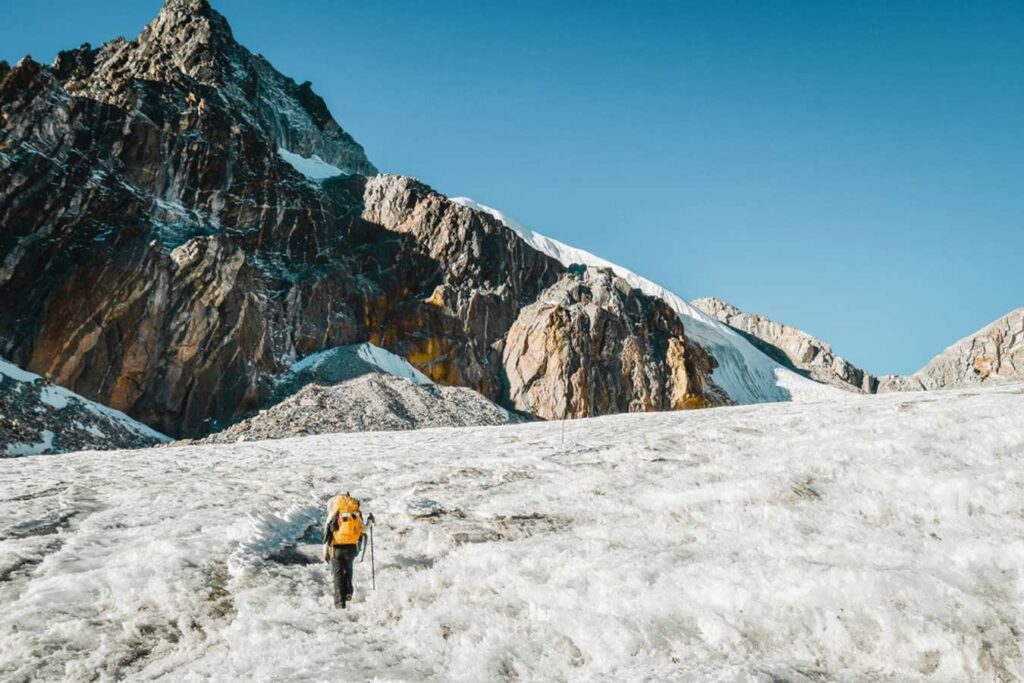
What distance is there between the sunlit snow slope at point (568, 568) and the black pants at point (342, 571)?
0.28 meters

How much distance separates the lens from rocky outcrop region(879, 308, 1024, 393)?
15262 centimetres

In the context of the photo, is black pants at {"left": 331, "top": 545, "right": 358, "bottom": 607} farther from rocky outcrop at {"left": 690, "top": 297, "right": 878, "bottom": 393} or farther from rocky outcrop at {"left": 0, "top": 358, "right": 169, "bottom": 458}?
rocky outcrop at {"left": 690, "top": 297, "right": 878, "bottom": 393}

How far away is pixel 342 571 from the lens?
33.2 feet

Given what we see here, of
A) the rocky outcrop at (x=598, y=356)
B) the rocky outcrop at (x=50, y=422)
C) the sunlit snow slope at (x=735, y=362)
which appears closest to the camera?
the rocky outcrop at (x=50, y=422)

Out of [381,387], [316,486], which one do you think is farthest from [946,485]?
[381,387]

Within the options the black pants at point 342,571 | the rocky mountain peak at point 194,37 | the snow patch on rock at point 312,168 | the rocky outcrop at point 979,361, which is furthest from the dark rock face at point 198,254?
the rocky outcrop at point 979,361

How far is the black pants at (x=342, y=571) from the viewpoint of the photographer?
A: 1005 cm

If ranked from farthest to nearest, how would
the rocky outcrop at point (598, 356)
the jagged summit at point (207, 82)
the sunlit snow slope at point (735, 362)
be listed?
the sunlit snow slope at point (735, 362) → the rocky outcrop at point (598, 356) → the jagged summit at point (207, 82)

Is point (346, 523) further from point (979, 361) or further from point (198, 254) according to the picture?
point (979, 361)

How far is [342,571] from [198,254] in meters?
57.0

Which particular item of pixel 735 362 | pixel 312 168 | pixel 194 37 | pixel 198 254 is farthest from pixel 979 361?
pixel 194 37

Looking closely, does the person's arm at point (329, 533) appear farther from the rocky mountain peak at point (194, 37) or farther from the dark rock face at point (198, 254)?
the rocky mountain peak at point (194, 37)

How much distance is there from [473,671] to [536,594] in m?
2.00

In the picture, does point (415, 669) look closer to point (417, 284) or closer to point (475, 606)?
point (475, 606)
